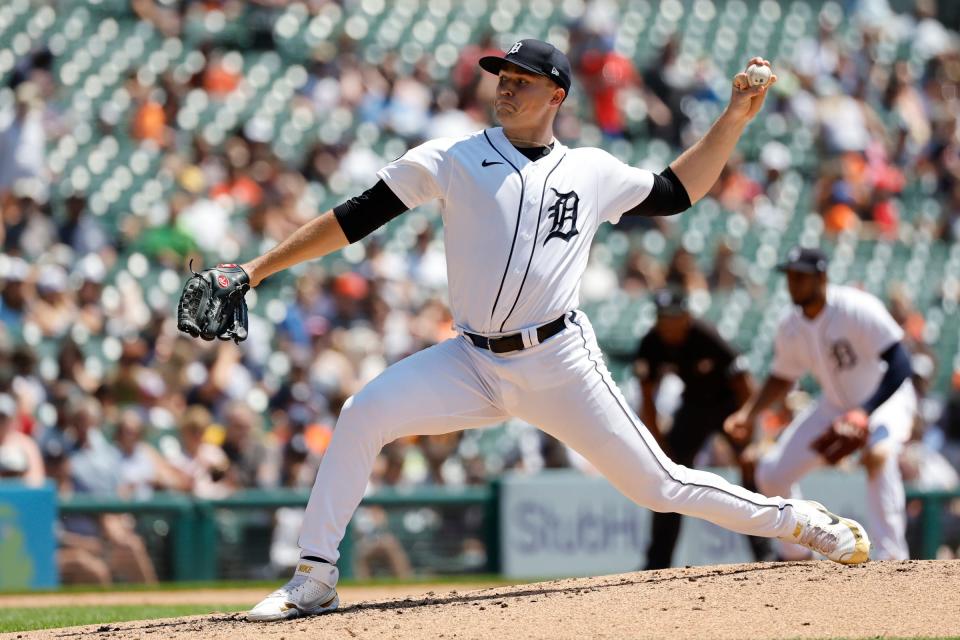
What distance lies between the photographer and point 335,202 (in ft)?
45.1

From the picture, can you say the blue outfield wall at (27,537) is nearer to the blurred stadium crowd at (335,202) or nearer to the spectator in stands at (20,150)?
the blurred stadium crowd at (335,202)

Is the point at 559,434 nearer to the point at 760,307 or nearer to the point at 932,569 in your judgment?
the point at 932,569

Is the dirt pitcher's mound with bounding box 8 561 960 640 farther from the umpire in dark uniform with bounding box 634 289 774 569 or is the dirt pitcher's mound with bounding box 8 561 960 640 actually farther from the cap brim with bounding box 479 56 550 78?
the umpire in dark uniform with bounding box 634 289 774 569

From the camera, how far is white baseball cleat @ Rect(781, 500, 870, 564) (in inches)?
220

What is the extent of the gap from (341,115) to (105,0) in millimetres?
2631

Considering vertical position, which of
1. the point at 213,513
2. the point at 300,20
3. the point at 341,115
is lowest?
the point at 213,513

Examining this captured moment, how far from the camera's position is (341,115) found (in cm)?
1460

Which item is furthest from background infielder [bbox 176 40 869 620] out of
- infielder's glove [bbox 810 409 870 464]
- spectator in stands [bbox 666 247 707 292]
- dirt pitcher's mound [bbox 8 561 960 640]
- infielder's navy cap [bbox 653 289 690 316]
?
spectator in stands [bbox 666 247 707 292]

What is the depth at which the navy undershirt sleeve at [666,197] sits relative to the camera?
18.0 ft

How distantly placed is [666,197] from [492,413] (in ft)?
3.20

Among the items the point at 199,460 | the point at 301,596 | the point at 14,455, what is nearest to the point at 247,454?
the point at 199,460

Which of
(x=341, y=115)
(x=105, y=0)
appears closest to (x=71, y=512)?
(x=341, y=115)

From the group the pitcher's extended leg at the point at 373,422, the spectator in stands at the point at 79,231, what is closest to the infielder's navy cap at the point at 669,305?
the pitcher's extended leg at the point at 373,422

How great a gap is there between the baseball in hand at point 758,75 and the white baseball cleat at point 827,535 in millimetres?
1483
